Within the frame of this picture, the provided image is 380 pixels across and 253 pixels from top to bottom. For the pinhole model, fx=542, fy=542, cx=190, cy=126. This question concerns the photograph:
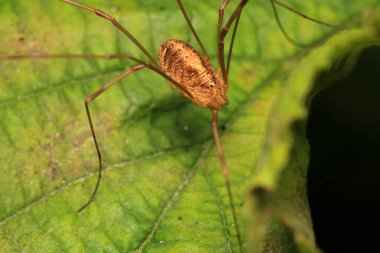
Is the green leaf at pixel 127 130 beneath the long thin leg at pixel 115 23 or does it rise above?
beneath

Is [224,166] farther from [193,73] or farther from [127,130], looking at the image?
[193,73]

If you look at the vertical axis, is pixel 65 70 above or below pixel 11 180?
above

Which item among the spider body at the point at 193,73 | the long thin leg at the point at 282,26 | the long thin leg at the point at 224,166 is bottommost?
the long thin leg at the point at 224,166

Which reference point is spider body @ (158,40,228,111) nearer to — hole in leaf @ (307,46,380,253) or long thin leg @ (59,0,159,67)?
long thin leg @ (59,0,159,67)

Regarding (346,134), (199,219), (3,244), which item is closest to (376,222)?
(346,134)

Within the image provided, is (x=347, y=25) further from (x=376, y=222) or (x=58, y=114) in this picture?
(x=58, y=114)

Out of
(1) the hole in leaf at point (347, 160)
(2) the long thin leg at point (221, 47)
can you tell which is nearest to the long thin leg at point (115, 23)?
(2) the long thin leg at point (221, 47)

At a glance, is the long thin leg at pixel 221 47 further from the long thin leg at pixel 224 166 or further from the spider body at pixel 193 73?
the long thin leg at pixel 224 166
